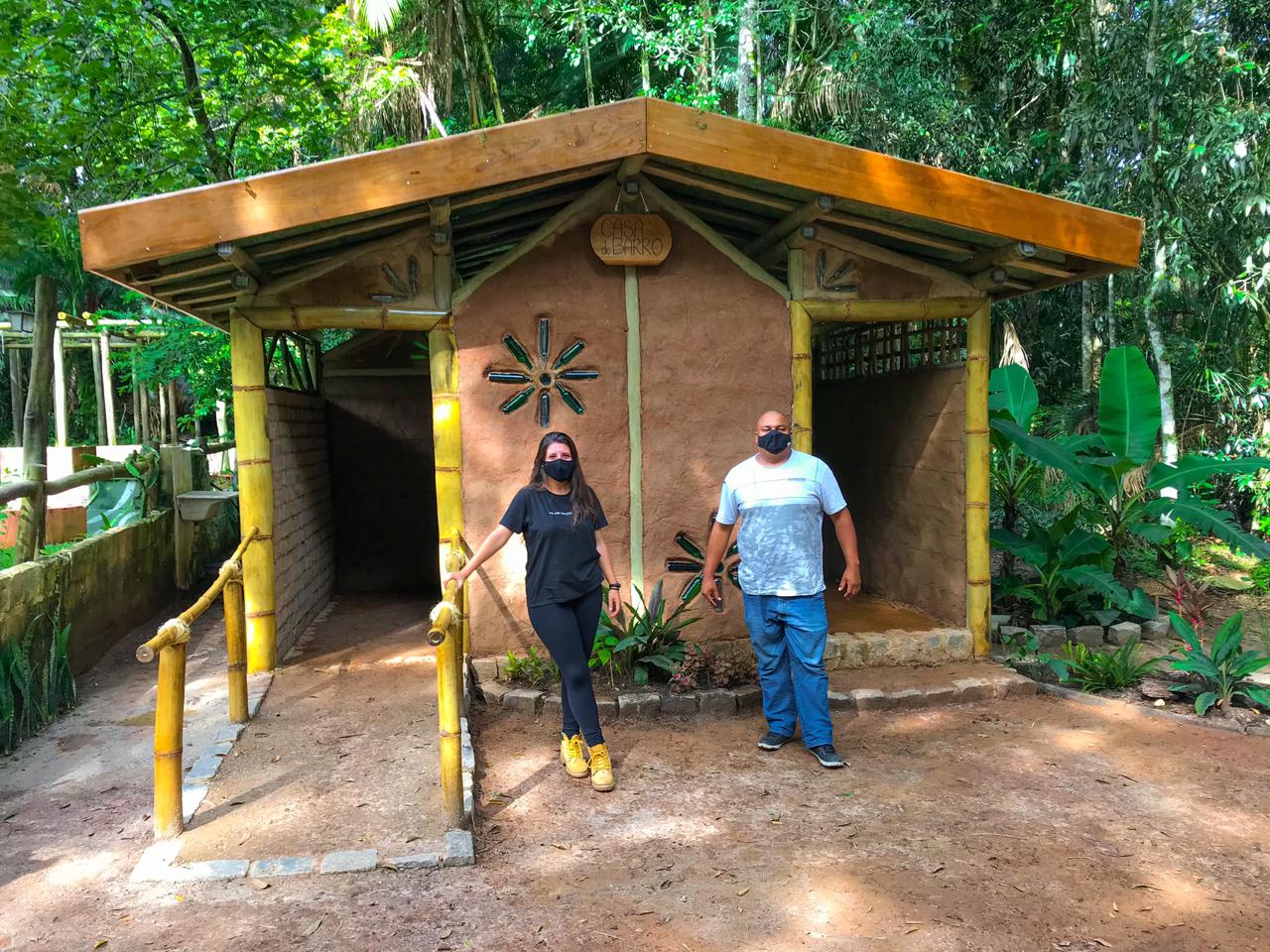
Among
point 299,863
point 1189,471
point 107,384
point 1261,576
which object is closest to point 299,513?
point 299,863

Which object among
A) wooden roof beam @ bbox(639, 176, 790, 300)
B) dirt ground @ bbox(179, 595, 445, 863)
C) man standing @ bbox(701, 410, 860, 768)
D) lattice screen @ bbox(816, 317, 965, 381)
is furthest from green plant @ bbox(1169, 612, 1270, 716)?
dirt ground @ bbox(179, 595, 445, 863)

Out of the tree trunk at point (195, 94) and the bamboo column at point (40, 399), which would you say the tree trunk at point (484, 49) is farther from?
the bamboo column at point (40, 399)

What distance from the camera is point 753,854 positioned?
3662 millimetres

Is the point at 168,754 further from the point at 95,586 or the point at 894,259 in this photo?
the point at 894,259

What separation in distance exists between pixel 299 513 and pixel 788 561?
13.9 ft

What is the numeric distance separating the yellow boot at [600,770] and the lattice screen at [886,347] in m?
3.85

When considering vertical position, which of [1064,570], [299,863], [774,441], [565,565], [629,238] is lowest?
[299,863]

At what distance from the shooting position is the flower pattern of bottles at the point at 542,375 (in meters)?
5.68

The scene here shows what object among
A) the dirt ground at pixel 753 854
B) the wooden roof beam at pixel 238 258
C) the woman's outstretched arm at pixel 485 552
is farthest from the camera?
the wooden roof beam at pixel 238 258

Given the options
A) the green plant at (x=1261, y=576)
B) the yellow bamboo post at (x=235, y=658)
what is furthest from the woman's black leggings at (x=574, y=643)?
the green plant at (x=1261, y=576)

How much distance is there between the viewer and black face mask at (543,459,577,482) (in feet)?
13.8

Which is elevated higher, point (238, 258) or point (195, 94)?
point (195, 94)

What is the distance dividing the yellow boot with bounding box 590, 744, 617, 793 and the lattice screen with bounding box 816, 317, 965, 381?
385 cm

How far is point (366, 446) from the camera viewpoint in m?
9.09
